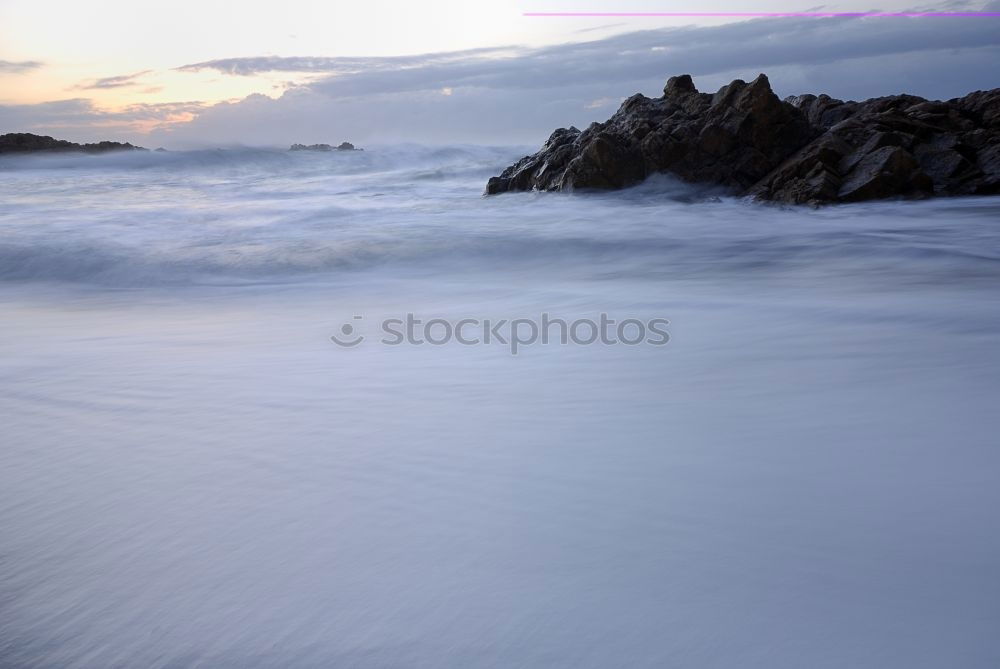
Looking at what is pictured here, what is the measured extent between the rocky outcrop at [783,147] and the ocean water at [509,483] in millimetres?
3916

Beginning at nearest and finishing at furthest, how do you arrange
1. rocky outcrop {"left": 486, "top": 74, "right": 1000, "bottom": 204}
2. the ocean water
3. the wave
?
the ocean water → the wave → rocky outcrop {"left": 486, "top": 74, "right": 1000, "bottom": 204}

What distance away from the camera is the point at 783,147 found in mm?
10359

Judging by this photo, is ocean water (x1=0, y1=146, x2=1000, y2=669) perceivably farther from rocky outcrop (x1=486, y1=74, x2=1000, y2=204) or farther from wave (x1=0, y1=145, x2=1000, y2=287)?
rocky outcrop (x1=486, y1=74, x2=1000, y2=204)

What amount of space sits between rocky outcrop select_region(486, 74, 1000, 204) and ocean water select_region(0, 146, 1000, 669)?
392 cm

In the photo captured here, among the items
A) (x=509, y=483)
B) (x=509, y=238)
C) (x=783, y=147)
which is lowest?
(x=509, y=483)

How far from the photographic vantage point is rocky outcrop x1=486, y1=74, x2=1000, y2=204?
9320 millimetres

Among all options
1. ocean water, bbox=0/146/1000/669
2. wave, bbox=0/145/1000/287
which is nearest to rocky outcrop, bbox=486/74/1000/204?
wave, bbox=0/145/1000/287

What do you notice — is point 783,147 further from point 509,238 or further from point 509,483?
point 509,483

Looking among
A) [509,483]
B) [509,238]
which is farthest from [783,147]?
[509,483]

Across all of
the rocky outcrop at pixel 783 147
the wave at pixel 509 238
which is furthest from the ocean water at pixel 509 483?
the rocky outcrop at pixel 783 147

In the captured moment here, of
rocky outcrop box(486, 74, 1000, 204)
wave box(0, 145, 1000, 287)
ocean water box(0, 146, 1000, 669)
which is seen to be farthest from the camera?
rocky outcrop box(486, 74, 1000, 204)

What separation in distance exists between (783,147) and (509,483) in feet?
30.8

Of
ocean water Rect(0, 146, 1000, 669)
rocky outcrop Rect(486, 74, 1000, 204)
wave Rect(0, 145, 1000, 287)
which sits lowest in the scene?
ocean water Rect(0, 146, 1000, 669)

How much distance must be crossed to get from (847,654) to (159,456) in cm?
209
